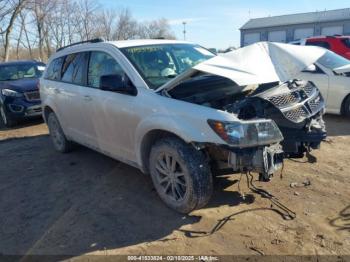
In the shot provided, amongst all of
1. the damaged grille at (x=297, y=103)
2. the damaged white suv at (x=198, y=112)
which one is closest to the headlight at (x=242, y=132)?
the damaged white suv at (x=198, y=112)

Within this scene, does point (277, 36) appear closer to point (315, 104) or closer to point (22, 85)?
point (22, 85)

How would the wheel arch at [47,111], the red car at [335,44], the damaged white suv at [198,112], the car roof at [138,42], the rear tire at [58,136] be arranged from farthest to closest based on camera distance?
the red car at [335,44] → the wheel arch at [47,111] → the rear tire at [58,136] → the car roof at [138,42] → the damaged white suv at [198,112]

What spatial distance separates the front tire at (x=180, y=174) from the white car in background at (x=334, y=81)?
5.28 m

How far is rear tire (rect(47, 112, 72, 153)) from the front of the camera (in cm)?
635

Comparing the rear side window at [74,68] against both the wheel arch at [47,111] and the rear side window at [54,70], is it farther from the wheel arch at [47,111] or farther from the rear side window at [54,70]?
the wheel arch at [47,111]

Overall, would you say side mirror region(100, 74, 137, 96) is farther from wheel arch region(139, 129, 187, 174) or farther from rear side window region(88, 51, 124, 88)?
wheel arch region(139, 129, 187, 174)

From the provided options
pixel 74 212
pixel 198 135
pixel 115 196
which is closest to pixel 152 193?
pixel 115 196

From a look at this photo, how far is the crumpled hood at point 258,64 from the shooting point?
3584 millimetres

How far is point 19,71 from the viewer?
10.5m

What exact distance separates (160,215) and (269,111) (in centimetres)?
160

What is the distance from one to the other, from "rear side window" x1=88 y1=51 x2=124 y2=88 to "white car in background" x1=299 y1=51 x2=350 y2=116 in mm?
5180

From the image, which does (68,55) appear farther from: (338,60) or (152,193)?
(338,60)

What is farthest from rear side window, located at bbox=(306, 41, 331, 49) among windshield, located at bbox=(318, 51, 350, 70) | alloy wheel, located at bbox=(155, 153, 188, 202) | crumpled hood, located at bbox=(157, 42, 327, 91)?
alloy wheel, located at bbox=(155, 153, 188, 202)

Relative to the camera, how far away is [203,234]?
3.58 meters
